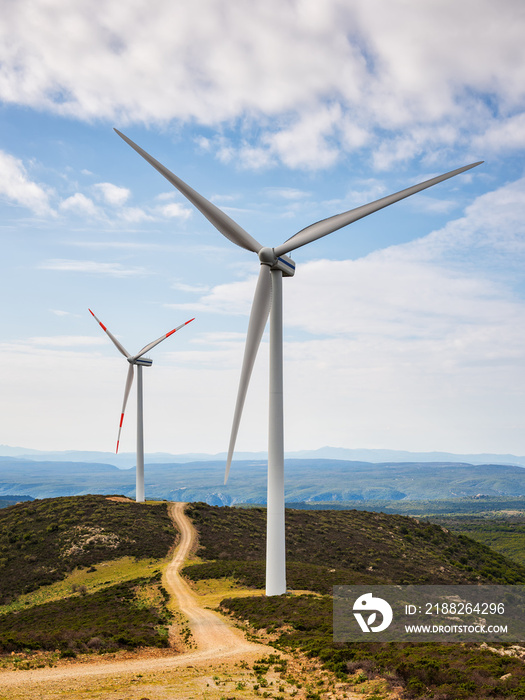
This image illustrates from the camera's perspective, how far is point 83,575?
59.0m

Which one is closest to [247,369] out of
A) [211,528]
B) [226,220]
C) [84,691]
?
[226,220]

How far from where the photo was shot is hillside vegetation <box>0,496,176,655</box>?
32344 millimetres

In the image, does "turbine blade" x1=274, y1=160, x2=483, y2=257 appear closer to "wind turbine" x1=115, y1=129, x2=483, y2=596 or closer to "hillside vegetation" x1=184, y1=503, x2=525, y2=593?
"wind turbine" x1=115, y1=129, x2=483, y2=596

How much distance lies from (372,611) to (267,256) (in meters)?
27.6

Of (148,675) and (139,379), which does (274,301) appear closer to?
(148,675)

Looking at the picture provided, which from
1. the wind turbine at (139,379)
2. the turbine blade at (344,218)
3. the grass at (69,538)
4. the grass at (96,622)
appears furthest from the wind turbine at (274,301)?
the wind turbine at (139,379)

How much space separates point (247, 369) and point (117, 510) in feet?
196

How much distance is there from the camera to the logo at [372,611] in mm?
31377

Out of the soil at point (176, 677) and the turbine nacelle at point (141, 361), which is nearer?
the soil at point (176, 677)

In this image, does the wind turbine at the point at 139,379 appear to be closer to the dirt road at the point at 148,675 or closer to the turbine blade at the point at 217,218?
→ the turbine blade at the point at 217,218

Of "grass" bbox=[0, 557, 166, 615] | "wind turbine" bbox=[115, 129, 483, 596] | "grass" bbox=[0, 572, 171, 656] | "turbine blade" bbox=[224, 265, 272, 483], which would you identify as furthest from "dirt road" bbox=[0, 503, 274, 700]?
"grass" bbox=[0, 557, 166, 615]

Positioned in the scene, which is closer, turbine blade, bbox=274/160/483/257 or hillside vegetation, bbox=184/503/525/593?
turbine blade, bbox=274/160/483/257

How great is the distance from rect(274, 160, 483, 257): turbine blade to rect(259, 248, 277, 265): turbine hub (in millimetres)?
547

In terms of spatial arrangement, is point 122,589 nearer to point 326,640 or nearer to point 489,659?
point 326,640
